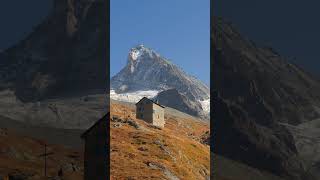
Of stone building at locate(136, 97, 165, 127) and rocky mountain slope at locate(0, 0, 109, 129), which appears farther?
stone building at locate(136, 97, 165, 127)

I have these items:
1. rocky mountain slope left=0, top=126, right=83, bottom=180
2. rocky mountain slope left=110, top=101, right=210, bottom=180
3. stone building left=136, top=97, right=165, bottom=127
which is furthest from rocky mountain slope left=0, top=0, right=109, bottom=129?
stone building left=136, top=97, right=165, bottom=127

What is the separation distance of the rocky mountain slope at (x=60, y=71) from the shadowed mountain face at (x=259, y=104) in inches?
363

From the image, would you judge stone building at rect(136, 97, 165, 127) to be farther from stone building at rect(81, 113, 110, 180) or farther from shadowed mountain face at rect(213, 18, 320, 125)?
stone building at rect(81, 113, 110, 180)

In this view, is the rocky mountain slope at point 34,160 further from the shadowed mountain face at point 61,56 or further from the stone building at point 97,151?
the shadowed mountain face at point 61,56

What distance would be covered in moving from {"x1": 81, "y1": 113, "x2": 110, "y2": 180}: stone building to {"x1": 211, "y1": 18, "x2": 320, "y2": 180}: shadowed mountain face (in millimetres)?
9025

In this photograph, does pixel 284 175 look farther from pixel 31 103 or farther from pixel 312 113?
pixel 31 103

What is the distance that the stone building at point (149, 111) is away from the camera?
115 metres

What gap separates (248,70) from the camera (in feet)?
128

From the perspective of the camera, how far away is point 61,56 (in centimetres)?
3606

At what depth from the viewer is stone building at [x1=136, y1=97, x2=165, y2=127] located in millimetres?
115306

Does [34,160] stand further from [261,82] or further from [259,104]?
[261,82]

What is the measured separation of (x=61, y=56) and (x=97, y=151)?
749cm

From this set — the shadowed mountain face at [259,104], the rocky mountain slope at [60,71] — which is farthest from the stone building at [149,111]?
the rocky mountain slope at [60,71]

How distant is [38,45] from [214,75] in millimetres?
13685
